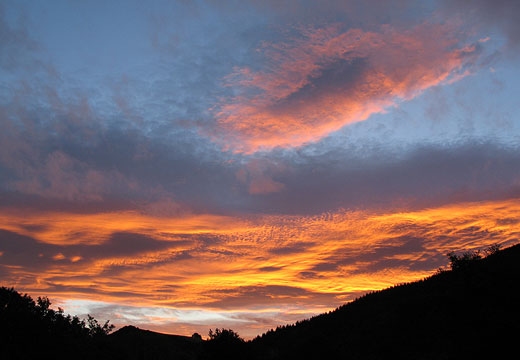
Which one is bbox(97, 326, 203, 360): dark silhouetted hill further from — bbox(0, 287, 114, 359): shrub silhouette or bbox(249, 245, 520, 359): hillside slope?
bbox(249, 245, 520, 359): hillside slope

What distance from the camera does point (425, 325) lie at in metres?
43.7

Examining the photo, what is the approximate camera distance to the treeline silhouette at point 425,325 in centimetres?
3512

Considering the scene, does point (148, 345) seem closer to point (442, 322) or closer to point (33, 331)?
point (33, 331)

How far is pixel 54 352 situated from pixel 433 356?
49.6 metres

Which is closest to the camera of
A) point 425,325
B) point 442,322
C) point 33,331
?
point 442,322

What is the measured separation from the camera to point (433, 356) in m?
35.8

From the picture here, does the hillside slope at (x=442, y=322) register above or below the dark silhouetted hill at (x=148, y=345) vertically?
above

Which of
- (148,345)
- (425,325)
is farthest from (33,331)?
(148,345)

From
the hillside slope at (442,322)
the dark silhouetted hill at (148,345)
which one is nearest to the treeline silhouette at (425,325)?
the hillside slope at (442,322)

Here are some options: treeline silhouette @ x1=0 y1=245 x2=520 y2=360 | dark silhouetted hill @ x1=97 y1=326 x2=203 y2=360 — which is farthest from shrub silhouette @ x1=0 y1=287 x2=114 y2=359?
dark silhouetted hill @ x1=97 y1=326 x2=203 y2=360

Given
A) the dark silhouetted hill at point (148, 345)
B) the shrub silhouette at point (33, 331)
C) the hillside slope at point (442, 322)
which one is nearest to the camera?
the hillside slope at point (442, 322)

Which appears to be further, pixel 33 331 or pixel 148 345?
pixel 148 345

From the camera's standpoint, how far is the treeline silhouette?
35125mm

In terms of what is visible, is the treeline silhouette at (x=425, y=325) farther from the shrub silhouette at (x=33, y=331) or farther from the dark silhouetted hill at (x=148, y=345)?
the dark silhouetted hill at (x=148, y=345)
